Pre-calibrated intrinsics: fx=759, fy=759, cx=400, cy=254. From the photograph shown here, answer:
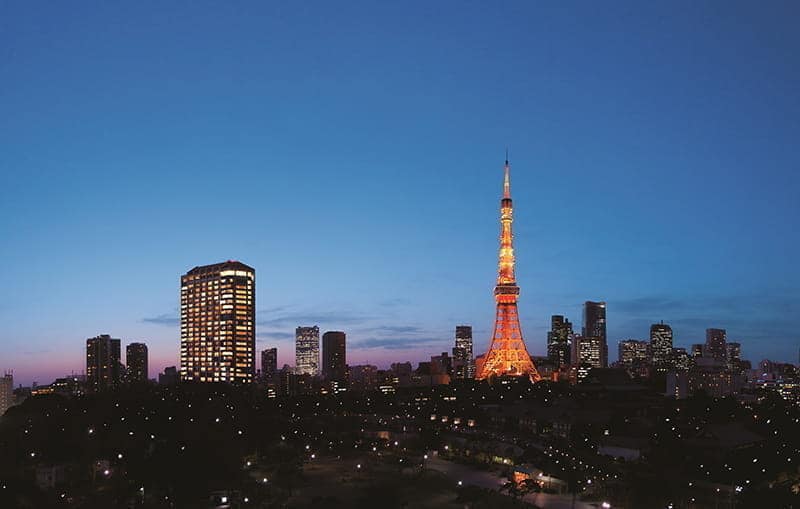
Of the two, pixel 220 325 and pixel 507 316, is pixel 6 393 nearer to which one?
pixel 220 325

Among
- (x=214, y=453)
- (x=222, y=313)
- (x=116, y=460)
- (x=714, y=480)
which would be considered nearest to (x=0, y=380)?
(x=222, y=313)

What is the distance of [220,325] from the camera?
83.4m

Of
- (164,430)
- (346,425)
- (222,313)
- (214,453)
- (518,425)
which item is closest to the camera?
(214,453)

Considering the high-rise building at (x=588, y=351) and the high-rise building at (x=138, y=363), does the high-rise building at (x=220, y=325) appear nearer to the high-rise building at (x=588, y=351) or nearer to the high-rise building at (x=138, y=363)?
the high-rise building at (x=138, y=363)

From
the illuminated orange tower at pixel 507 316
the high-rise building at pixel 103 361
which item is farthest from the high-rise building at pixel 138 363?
the illuminated orange tower at pixel 507 316

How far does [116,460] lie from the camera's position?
30.8m

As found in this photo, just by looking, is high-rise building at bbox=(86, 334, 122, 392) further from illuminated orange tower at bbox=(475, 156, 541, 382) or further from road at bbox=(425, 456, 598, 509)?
road at bbox=(425, 456, 598, 509)

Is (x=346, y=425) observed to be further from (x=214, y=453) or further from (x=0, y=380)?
(x=0, y=380)

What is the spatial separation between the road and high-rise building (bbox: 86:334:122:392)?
70.7 m

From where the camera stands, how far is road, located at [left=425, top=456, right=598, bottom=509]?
2595cm

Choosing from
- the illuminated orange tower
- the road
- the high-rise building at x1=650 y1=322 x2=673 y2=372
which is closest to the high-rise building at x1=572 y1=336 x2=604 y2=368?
the high-rise building at x1=650 y1=322 x2=673 y2=372

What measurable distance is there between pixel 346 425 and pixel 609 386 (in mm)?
39239

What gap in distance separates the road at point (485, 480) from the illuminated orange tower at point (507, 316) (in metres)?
27.1

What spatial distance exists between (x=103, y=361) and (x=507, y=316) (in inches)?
2321
